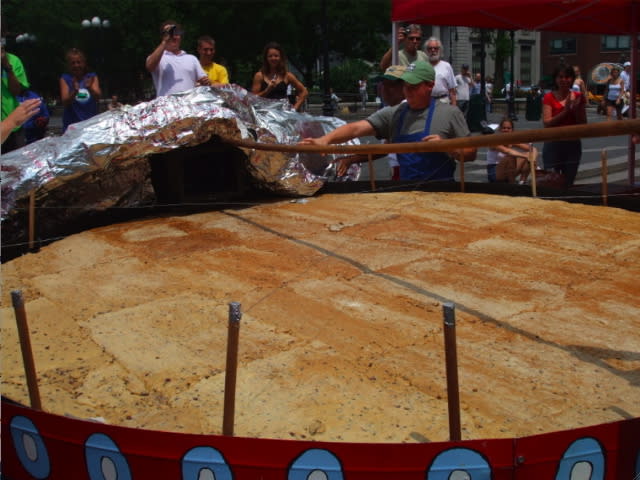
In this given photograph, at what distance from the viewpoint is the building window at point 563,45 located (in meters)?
56.2

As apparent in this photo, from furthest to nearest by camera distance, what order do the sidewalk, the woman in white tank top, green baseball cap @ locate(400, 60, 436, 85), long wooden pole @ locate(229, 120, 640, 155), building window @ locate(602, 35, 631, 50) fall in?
building window @ locate(602, 35, 631, 50) < the woman in white tank top < the sidewalk < green baseball cap @ locate(400, 60, 436, 85) < long wooden pole @ locate(229, 120, 640, 155)

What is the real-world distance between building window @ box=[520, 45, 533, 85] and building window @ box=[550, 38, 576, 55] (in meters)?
4.36

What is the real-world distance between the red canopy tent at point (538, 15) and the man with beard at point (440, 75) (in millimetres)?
305

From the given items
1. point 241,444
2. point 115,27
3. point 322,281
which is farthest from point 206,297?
point 115,27

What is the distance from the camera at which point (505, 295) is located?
11.4 ft

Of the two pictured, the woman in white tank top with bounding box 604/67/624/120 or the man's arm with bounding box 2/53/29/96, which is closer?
the man's arm with bounding box 2/53/29/96

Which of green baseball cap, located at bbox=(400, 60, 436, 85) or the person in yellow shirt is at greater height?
the person in yellow shirt

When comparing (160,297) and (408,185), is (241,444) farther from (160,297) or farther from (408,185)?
(408,185)

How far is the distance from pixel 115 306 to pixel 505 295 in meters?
2.00

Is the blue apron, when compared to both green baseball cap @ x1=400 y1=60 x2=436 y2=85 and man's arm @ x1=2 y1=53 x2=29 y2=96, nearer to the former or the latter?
green baseball cap @ x1=400 y1=60 x2=436 y2=85

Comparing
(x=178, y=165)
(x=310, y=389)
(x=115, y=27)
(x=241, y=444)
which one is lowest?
(x=310, y=389)

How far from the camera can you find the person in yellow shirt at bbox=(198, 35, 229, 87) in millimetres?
6758

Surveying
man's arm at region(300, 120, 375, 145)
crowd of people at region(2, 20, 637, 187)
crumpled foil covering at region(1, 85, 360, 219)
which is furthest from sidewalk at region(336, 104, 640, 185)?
man's arm at region(300, 120, 375, 145)

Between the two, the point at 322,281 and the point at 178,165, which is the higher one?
the point at 178,165
